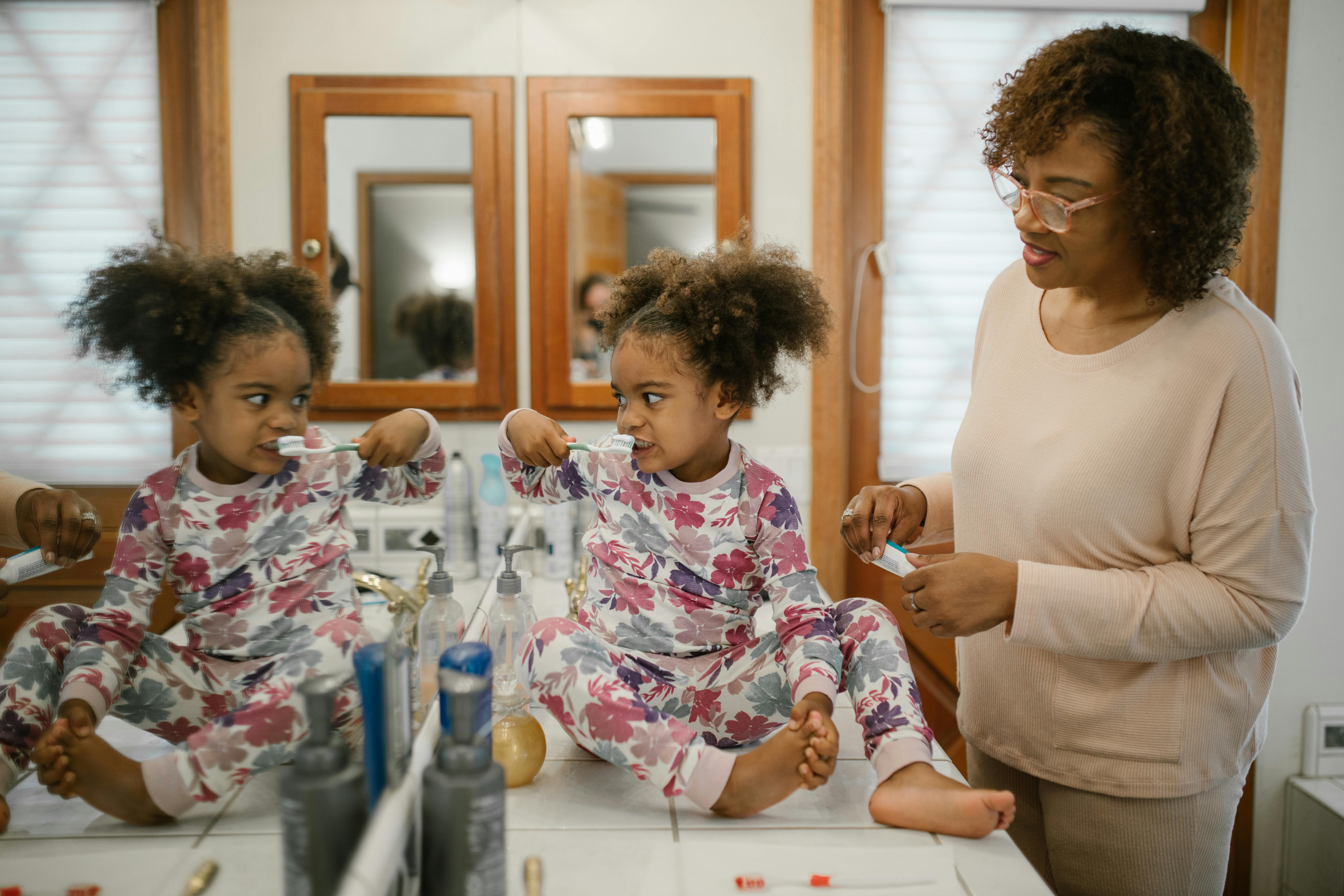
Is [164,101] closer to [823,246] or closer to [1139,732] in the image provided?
[1139,732]

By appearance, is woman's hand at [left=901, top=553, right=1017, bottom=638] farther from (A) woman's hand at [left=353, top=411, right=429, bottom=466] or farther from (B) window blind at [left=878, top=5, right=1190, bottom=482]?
(B) window blind at [left=878, top=5, right=1190, bottom=482]

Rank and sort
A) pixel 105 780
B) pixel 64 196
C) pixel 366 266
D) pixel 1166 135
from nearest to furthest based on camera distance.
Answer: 1. pixel 64 196
2. pixel 105 780
3. pixel 366 266
4. pixel 1166 135

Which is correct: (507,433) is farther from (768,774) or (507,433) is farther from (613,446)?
(768,774)

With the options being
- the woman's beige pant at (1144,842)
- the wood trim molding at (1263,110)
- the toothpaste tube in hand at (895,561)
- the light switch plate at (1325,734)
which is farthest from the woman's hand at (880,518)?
the light switch plate at (1325,734)

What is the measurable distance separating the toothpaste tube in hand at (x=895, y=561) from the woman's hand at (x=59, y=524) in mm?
834

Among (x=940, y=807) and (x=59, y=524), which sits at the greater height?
(x=59, y=524)

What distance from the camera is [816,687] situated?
1057 millimetres

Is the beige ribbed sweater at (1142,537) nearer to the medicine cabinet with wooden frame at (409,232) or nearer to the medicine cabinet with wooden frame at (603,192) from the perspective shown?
the medicine cabinet with wooden frame at (603,192)

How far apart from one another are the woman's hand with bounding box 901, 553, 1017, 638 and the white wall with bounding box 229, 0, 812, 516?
0.48m

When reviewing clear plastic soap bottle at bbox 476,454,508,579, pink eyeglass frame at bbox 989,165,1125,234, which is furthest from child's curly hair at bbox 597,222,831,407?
pink eyeglass frame at bbox 989,165,1125,234

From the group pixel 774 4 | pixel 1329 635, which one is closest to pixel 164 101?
pixel 774 4

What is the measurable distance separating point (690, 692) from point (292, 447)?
2.20 feet

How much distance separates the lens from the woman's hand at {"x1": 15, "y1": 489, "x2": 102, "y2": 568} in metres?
0.54

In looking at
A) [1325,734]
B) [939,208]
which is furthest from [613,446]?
[1325,734]
